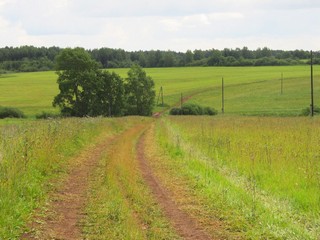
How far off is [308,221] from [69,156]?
10195 millimetres

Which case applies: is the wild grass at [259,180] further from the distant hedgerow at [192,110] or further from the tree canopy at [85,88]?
the distant hedgerow at [192,110]

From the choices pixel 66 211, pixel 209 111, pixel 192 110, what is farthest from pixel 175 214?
pixel 209 111

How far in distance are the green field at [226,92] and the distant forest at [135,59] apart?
4541 cm

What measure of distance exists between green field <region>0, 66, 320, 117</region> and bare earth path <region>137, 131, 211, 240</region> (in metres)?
57.5

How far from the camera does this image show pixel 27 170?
1091 cm

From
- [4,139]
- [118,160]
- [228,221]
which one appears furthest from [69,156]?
[228,221]

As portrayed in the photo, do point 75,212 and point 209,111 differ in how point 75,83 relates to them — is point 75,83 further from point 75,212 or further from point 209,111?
point 75,212

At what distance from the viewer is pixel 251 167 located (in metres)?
13.2

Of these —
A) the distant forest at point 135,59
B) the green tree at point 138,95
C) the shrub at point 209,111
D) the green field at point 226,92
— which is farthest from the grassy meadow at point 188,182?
the distant forest at point 135,59

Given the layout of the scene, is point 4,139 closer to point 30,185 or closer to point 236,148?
point 30,185

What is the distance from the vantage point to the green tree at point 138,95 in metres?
75.9

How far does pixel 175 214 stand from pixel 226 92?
88.2 m

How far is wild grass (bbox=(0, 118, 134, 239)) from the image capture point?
7.91m

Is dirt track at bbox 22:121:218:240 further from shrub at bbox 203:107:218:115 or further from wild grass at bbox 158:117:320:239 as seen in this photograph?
shrub at bbox 203:107:218:115
